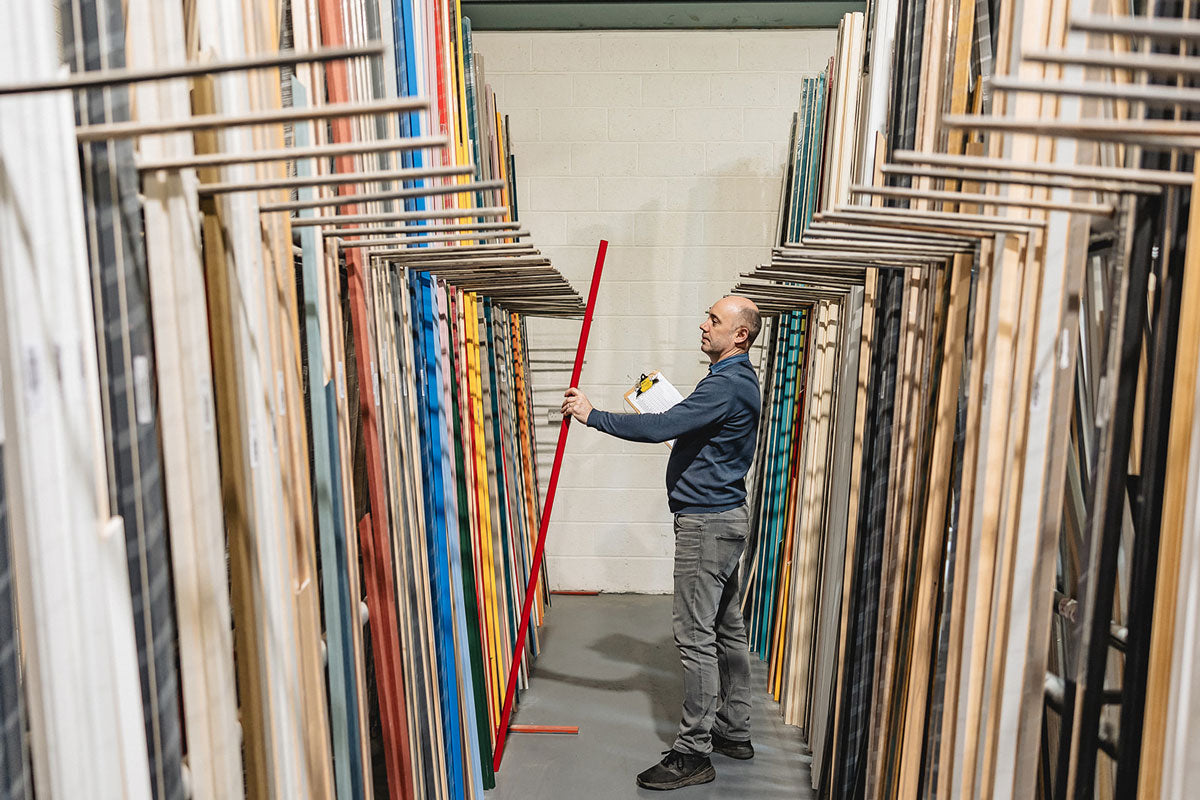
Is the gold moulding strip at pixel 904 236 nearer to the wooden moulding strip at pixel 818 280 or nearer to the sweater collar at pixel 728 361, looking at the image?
the wooden moulding strip at pixel 818 280

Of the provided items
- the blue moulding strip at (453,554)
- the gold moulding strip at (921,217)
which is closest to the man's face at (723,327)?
the blue moulding strip at (453,554)

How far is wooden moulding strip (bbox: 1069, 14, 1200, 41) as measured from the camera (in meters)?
0.68

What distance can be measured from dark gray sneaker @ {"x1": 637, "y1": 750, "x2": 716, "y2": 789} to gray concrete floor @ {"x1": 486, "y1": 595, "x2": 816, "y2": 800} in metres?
0.03

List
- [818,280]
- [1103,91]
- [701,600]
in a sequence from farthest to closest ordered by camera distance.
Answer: [701,600], [818,280], [1103,91]

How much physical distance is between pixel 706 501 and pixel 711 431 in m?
0.23

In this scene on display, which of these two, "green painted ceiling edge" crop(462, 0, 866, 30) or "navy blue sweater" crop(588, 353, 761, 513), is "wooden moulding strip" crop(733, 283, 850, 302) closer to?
"navy blue sweater" crop(588, 353, 761, 513)

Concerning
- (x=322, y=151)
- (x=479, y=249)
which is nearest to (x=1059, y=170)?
(x=322, y=151)

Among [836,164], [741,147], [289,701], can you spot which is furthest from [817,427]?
[289,701]

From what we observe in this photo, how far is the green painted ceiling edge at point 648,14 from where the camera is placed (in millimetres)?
4430

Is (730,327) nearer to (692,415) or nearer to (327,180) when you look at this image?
(692,415)

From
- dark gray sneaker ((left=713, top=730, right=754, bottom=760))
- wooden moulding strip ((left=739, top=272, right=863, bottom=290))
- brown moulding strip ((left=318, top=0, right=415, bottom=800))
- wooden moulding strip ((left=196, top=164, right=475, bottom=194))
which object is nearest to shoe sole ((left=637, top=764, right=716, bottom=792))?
dark gray sneaker ((left=713, top=730, right=754, bottom=760))

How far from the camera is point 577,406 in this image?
3.19 meters

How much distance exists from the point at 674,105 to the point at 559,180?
2.30ft

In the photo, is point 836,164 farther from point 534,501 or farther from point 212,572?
point 212,572
